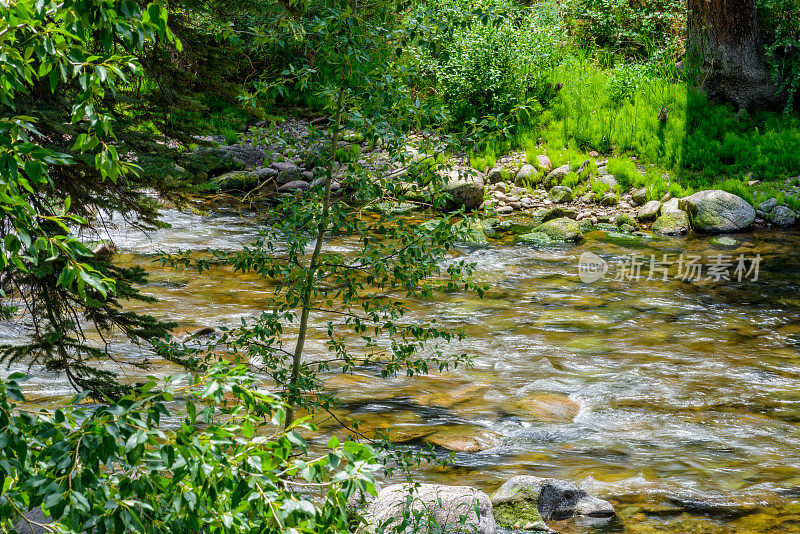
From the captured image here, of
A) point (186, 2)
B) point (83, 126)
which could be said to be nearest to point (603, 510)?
point (83, 126)

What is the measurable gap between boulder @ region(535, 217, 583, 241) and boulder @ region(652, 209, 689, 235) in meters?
1.49

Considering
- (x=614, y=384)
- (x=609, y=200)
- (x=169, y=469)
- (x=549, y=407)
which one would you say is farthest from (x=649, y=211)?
(x=169, y=469)

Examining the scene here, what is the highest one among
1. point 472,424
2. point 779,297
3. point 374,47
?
point 374,47

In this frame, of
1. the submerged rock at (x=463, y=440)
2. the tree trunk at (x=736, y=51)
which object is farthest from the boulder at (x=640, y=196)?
the submerged rock at (x=463, y=440)

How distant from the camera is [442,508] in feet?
13.8

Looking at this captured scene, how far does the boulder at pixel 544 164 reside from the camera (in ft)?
51.5

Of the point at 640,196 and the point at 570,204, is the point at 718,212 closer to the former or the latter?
the point at 640,196

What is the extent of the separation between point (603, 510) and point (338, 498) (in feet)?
11.6

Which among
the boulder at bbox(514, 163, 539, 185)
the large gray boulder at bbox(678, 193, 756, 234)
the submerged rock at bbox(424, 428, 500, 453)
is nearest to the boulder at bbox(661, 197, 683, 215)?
the large gray boulder at bbox(678, 193, 756, 234)

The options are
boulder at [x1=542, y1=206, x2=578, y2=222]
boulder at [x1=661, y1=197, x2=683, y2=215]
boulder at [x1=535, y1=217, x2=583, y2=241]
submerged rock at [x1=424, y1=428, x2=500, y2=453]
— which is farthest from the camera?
boulder at [x1=542, y1=206, x2=578, y2=222]

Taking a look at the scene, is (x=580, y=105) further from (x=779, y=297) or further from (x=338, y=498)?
(x=338, y=498)

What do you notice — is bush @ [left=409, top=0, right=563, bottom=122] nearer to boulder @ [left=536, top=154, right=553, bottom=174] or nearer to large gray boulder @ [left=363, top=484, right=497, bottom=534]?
boulder @ [left=536, top=154, right=553, bottom=174]

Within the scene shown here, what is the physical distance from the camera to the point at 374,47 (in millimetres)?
3803
